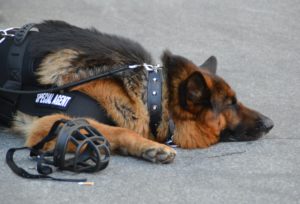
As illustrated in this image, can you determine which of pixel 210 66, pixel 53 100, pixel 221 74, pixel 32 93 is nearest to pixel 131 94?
pixel 53 100

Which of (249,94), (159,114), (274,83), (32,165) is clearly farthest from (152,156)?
(274,83)

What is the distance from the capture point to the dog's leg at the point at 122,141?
14.0 ft

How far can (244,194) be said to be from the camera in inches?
156

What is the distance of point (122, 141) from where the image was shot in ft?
14.2

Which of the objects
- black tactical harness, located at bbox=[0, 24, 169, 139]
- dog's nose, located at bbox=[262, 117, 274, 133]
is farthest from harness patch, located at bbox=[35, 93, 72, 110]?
dog's nose, located at bbox=[262, 117, 274, 133]

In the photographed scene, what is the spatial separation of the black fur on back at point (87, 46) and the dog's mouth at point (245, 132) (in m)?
0.86

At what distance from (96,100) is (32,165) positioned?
687 mm

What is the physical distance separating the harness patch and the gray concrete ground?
433mm

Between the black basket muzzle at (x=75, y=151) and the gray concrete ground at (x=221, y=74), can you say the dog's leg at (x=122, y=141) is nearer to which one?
the gray concrete ground at (x=221, y=74)

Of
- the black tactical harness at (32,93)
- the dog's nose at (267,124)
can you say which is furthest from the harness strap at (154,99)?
the dog's nose at (267,124)

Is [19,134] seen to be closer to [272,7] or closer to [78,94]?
[78,94]

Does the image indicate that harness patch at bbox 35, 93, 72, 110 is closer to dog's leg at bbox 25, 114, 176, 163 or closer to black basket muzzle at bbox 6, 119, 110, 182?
dog's leg at bbox 25, 114, 176, 163

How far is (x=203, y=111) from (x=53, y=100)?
3.83ft

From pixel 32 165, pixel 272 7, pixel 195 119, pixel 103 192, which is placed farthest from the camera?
pixel 272 7
